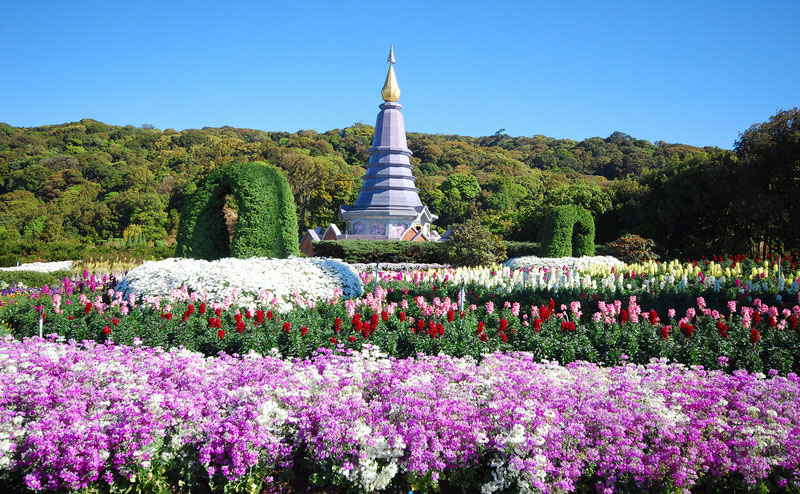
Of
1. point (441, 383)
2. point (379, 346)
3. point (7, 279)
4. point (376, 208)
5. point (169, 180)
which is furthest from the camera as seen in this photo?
point (169, 180)

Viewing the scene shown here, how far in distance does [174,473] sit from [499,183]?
176 ft

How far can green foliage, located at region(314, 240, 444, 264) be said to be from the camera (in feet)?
82.0

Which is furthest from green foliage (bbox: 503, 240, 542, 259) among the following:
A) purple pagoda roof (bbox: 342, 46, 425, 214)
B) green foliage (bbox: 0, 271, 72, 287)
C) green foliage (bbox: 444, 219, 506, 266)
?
green foliage (bbox: 0, 271, 72, 287)

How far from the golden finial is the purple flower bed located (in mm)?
33954

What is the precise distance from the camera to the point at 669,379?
4.62 meters

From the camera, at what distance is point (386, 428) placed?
3484 mm

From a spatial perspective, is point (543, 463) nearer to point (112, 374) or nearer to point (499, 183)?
point (112, 374)

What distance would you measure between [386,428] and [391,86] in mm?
34907

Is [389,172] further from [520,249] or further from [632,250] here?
[632,250]

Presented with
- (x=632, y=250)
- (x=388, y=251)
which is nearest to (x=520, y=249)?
(x=632, y=250)

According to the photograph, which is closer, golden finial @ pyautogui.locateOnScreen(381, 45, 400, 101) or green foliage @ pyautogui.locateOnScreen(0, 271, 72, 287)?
green foliage @ pyautogui.locateOnScreen(0, 271, 72, 287)

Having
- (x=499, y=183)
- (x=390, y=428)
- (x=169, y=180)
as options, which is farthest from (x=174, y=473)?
(x=499, y=183)

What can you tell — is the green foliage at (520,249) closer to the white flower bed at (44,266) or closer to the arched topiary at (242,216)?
the arched topiary at (242,216)

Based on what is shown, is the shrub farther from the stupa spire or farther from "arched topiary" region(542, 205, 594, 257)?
the stupa spire
